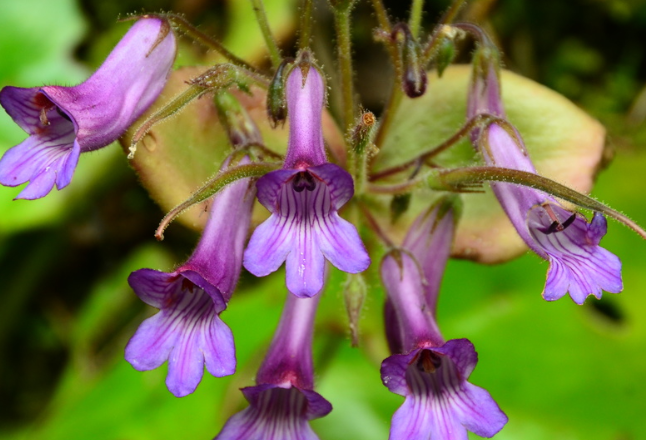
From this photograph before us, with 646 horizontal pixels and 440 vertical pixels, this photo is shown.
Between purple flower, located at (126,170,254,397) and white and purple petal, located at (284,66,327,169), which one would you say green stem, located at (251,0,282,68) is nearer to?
white and purple petal, located at (284,66,327,169)

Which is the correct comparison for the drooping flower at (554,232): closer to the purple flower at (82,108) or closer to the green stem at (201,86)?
the green stem at (201,86)

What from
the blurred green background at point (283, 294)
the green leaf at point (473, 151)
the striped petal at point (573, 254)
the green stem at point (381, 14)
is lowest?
the blurred green background at point (283, 294)

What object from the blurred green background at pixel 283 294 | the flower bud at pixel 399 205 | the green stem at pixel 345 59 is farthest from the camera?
the blurred green background at pixel 283 294

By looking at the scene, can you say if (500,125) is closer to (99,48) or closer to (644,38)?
(644,38)

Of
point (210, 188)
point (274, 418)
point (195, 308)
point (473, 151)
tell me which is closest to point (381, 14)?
point (473, 151)

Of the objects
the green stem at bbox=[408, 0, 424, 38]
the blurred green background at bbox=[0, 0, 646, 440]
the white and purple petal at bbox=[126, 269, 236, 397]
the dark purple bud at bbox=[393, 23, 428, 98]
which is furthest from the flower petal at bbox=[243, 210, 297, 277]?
the blurred green background at bbox=[0, 0, 646, 440]

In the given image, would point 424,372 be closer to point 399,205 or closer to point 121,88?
point 399,205

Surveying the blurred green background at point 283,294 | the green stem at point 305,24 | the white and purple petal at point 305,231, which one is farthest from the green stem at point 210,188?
the blurred green background at point 283,294
